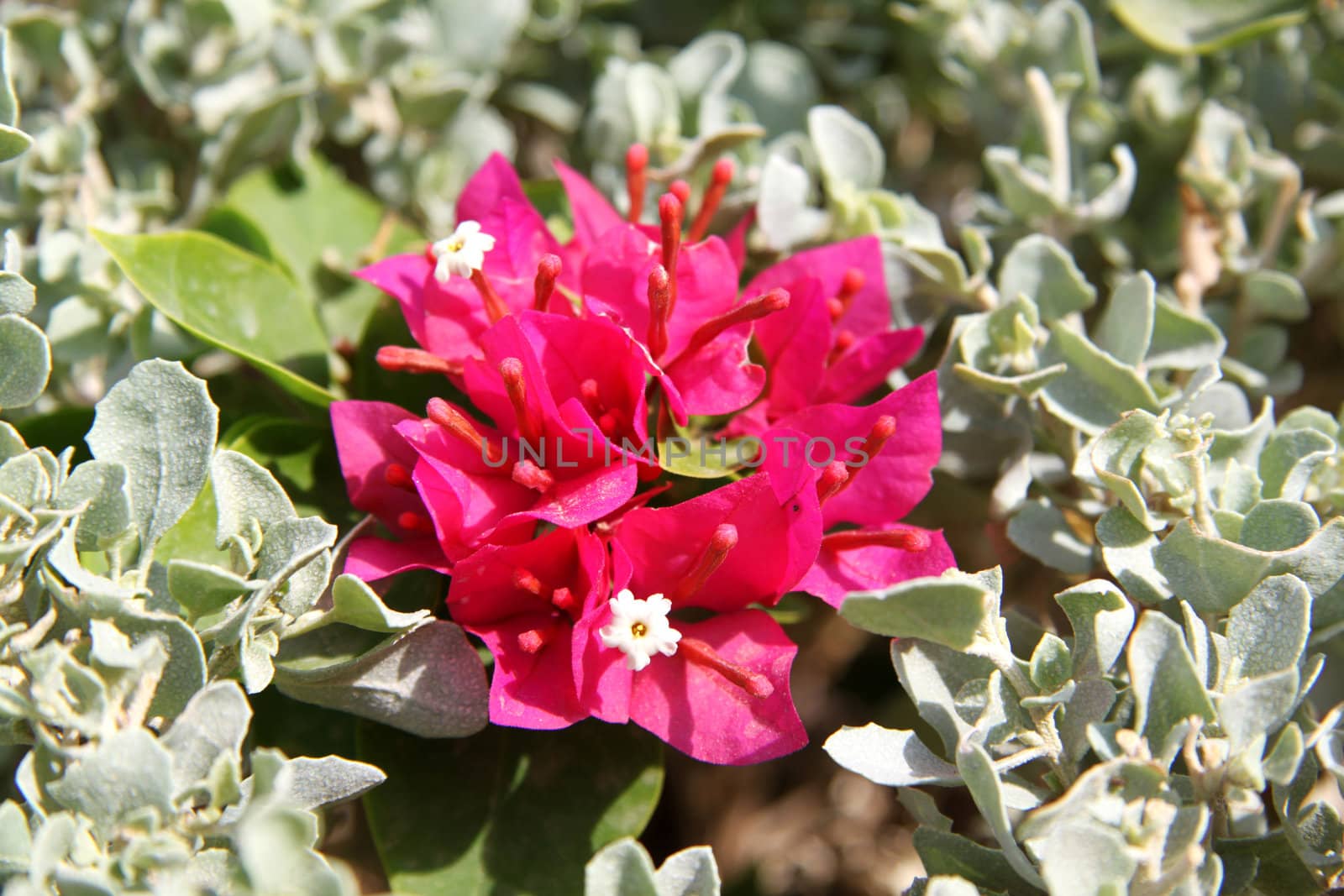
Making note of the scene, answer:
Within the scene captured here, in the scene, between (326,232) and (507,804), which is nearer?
(507,804)

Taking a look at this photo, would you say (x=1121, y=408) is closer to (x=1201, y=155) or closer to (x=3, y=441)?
(x=1201, y=155)

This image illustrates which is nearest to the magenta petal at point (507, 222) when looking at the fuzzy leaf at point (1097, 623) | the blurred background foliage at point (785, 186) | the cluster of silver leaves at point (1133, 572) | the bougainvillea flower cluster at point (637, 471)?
the bougainvillea flower cluster at point (637, 471)

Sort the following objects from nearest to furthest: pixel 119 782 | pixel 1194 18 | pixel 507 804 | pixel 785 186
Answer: pixel 119 782 < pixel 507 804 < pixel 785 186 < pixel 1194 18

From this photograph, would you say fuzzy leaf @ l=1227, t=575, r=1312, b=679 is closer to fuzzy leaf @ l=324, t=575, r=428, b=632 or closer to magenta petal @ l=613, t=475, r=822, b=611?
magenta petal @ l=613, t=475, r=822, b=611

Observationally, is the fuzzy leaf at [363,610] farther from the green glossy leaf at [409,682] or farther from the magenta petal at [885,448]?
the magenta petal at [885,448]

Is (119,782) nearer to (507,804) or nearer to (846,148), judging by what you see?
(507,804)

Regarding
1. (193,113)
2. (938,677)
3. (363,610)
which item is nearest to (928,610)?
(938,677)
